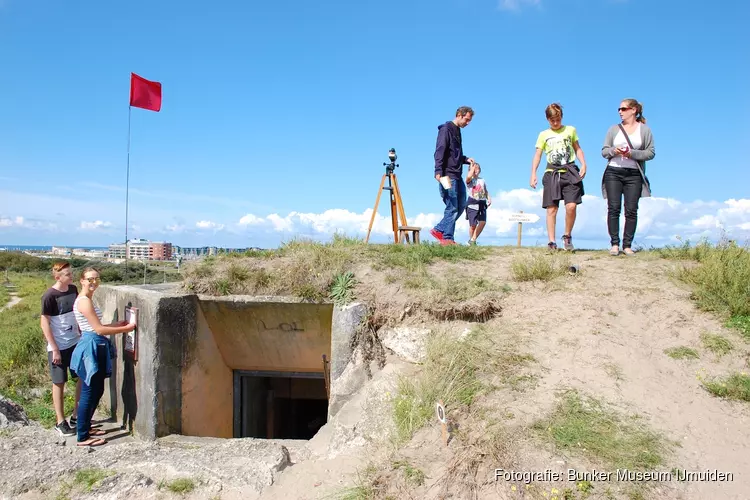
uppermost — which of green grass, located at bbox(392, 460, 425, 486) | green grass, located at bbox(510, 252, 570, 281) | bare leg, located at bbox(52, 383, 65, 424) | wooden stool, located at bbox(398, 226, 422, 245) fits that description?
wooden stool, located at bbox(398, 226, 422, 245)

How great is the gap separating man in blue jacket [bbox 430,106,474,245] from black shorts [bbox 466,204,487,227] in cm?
102

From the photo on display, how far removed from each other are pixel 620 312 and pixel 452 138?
129 inches

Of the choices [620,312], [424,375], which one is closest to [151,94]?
[424,375]

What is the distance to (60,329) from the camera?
555 cm

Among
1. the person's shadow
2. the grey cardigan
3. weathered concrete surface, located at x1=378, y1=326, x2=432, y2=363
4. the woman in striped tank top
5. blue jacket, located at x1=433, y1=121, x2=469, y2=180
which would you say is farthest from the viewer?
blue jacket, located at x1=433, y1=121, x2=469, y2=180

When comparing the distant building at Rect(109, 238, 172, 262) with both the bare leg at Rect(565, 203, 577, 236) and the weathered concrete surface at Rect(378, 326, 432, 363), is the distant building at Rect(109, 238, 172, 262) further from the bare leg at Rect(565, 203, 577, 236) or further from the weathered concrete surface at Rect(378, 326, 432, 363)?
the bare leg at Rect(565, 203, 577, 236)

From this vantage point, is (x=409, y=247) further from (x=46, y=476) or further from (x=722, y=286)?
(x=46, y=476)

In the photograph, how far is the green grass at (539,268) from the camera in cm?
582

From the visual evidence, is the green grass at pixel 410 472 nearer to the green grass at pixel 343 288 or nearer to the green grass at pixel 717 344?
the green grass at pixel 343 288

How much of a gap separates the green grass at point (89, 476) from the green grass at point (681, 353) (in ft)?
16.6

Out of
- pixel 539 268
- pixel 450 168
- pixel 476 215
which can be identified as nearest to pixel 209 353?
pixel 450 168

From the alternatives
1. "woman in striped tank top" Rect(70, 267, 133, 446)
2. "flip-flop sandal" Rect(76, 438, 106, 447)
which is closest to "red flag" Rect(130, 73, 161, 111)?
"woman in striped tank top" Rect(70, 267, 133, 446)

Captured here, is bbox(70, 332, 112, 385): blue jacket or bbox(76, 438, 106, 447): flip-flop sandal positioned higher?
bbox(70, 332, 112, 385): blue jacket

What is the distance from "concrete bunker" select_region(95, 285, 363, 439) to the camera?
5.83 meters
